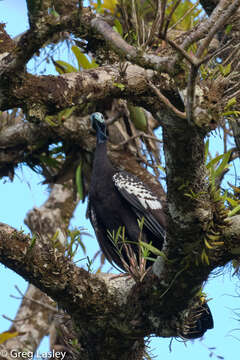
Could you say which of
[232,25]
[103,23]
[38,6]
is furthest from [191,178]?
[232,25]

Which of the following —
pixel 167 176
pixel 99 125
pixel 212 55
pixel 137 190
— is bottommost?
pixel 167 176

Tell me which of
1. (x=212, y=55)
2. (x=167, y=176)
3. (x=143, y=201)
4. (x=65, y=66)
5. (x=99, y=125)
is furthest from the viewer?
(x=65, y=66)

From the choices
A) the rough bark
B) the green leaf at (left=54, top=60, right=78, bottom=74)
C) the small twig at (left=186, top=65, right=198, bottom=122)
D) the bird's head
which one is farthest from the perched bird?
the small twig at (left=186, top=65, right=198, bottom=122)

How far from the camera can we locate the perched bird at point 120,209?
17.7 ft

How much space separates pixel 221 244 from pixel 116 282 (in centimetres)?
111

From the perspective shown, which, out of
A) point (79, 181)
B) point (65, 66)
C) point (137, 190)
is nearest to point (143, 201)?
point (137, 190)

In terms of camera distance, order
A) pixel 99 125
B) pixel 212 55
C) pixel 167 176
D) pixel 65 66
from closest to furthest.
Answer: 1. pixel 212 55
2. pixel 167 176
3. pixel 99 125
4. pixel 65 66

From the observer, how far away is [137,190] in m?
5.56

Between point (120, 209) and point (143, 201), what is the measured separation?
0.89ft

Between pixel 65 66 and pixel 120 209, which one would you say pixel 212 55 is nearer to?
pixel 120 209

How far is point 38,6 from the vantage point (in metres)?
3.31

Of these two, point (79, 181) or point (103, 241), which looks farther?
point (79, 181)

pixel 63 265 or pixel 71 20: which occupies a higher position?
pixel 71 20

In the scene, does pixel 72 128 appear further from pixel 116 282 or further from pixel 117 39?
pixel 117 39
